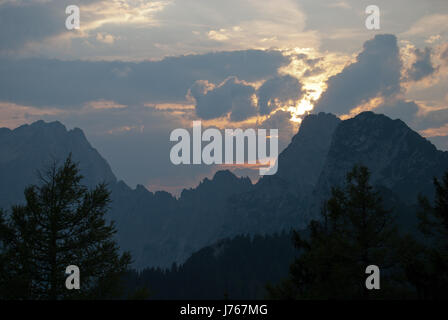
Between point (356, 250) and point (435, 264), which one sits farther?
point (356, 250)

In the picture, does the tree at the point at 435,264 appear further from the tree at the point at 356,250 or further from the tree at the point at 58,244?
the tree at the point at 58,244

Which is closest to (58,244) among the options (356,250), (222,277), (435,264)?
(356,250)

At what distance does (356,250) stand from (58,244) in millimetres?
15270

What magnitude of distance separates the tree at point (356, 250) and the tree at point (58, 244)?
10718mm

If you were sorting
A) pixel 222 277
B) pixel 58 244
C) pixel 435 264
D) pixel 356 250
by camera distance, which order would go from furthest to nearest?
pixel 222 277
pixel 356 250
pixel 435 264
pixel 58 244

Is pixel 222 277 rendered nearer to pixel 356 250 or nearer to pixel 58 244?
pixel 356 250

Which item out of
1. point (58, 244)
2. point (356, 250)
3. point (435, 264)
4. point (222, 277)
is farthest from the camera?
point (222, 277)

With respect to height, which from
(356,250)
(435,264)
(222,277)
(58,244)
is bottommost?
(222,277)

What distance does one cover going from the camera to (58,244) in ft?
69.6

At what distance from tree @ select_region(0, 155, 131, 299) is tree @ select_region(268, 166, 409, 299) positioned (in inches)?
422

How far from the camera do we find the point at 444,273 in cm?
2108
